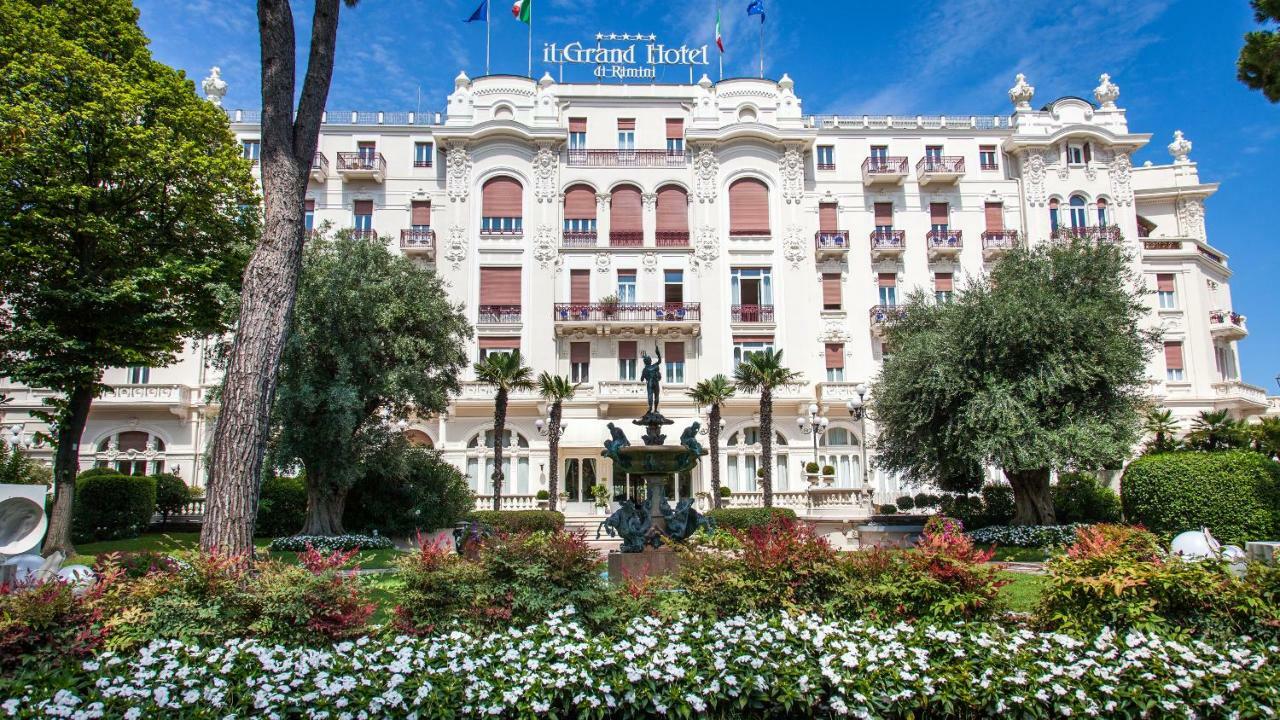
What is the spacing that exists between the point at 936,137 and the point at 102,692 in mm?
40637

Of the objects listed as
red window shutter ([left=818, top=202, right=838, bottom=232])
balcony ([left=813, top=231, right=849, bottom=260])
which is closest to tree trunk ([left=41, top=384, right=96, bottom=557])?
balcony ([left=813, top=231, right=849, bottom=260])

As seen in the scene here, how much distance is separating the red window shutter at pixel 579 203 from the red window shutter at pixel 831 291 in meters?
11.7

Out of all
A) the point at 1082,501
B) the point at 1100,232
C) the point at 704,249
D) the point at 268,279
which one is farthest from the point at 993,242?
the point at 268,279

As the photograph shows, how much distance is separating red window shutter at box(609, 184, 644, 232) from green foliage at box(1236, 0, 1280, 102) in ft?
85.9

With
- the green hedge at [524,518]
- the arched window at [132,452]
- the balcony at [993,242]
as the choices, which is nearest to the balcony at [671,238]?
the balcony at [993,242]

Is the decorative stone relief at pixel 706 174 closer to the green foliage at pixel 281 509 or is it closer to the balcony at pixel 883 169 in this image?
the balcony at pixel 883 169

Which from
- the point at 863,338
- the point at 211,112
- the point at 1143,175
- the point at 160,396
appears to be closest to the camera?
the point at 211,112

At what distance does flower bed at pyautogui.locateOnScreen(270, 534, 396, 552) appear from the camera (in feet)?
72.1

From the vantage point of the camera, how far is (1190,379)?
37531 mm

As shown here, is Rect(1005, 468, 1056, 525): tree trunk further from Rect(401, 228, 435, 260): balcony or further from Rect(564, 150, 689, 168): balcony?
Rect(401, 228, 435, 260): balcony

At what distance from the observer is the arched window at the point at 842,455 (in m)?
35.2

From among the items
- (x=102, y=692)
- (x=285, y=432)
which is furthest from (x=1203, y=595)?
(x=285, y=432)

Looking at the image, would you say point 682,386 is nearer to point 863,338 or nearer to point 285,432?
point 863,338

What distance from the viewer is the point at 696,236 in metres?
37.1
